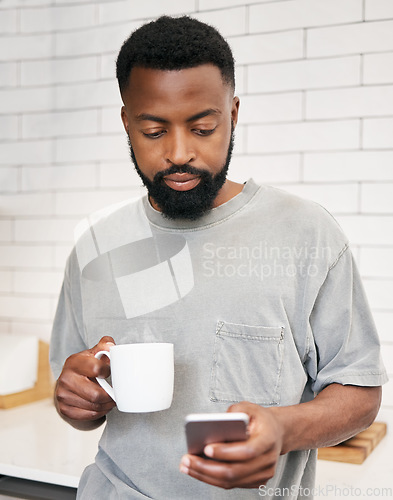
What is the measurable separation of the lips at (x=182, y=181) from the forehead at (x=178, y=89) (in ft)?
0.31

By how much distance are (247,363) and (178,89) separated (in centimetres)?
42

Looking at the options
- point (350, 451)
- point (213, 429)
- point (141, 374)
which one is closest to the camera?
point (213, 429)

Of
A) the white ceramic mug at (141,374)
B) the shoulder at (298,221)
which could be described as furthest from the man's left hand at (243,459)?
the shoulder at (298,221)

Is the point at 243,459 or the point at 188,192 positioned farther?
the point at 188,192

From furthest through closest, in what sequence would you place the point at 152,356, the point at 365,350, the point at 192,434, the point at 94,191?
the point at 94,191
the point at 365,350
the point at 152,356
the point at 192,434

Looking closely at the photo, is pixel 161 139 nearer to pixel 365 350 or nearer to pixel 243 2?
pixel 365 350

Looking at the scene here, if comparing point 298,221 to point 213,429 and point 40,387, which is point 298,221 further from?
point 40,387

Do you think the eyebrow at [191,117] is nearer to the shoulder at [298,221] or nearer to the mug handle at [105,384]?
the shoulder at [298,221]

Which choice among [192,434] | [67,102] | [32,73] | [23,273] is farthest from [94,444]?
[32,73]

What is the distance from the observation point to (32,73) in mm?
2049

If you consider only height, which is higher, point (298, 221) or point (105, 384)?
point (298, 221)

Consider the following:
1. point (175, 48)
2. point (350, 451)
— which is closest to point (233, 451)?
point (175, 48)

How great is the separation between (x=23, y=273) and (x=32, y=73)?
2.33 feet

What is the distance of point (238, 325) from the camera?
2.89 ft
